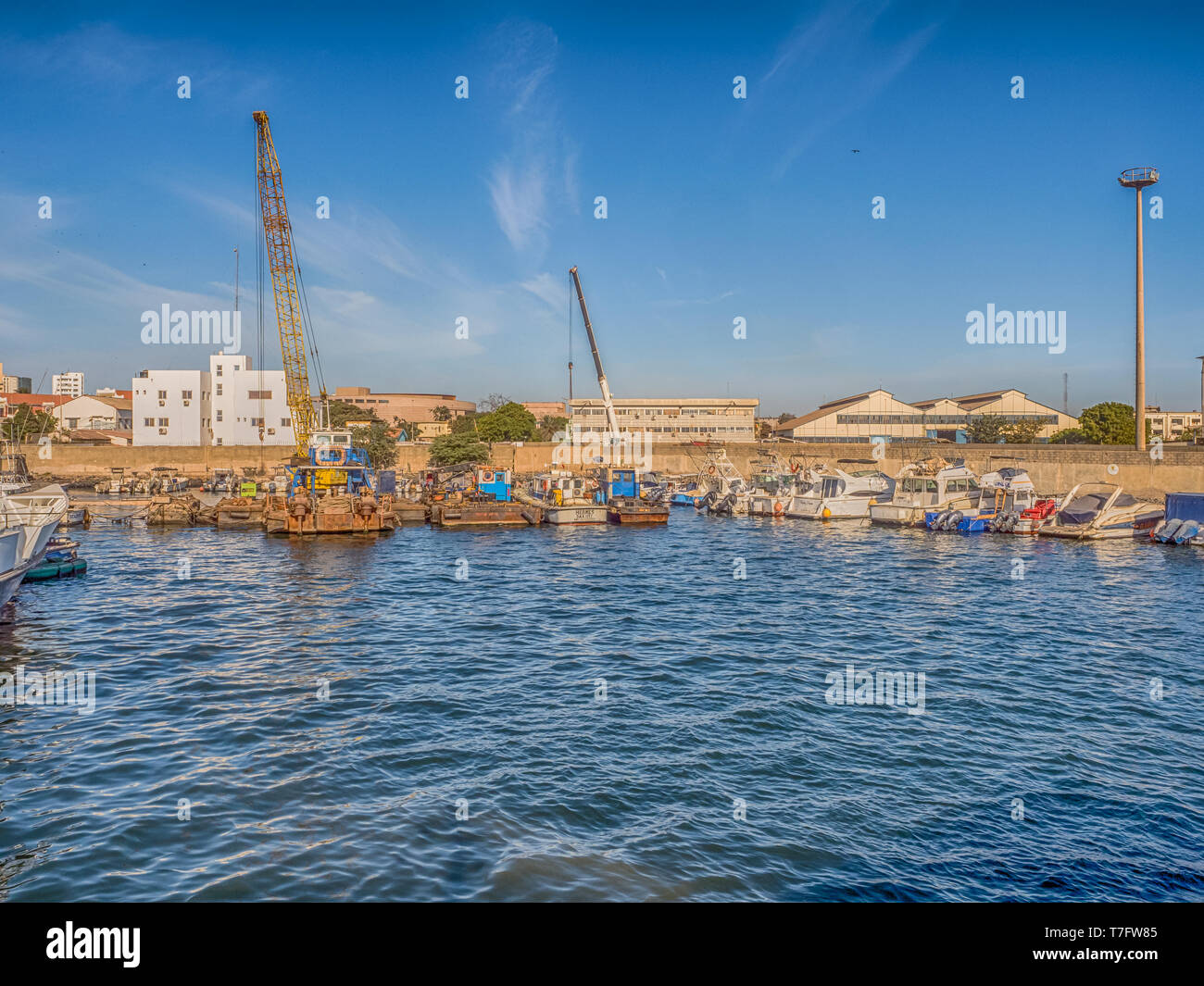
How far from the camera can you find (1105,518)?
148 feet

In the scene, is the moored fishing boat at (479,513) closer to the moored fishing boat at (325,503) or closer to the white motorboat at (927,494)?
the moored fishing boat at (325,503)

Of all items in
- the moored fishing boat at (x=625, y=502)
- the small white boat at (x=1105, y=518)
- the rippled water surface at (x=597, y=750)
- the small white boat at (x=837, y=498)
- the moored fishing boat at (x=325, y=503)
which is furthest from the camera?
the small white boat at (x=837, y=498)

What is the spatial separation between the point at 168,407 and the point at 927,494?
8192 centimetres

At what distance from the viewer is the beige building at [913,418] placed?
339 feet

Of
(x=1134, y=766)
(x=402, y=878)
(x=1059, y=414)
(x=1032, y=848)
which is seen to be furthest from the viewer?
(x=1059, y=414)

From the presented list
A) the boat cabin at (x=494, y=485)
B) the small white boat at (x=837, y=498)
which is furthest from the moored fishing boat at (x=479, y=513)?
the small white boat at (x=837, y=498)

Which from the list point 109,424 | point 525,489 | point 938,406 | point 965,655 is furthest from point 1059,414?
point 109,424

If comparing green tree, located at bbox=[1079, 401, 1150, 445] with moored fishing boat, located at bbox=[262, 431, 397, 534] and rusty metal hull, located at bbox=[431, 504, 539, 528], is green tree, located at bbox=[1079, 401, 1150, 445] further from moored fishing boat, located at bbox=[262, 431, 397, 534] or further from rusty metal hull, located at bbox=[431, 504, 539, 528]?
moored fishing boat, located at bbox=[262, 431, 397, 534]

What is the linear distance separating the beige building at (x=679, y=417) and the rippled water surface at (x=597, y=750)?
3695 inches

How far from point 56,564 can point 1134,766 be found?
33.5 metres

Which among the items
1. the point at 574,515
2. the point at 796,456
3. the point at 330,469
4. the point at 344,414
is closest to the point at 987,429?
the point at 796,456

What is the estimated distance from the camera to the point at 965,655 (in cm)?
1967

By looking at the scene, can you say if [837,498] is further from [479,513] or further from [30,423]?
[30,423]
